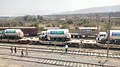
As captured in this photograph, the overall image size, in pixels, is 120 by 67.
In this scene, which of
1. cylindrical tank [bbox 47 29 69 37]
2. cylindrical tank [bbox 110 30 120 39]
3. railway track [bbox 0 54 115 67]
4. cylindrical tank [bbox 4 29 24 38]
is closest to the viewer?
railway track [bbox 0 54 115 67]

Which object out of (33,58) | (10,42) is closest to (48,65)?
(33,58)

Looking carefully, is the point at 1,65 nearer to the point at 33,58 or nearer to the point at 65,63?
the point at 33,58

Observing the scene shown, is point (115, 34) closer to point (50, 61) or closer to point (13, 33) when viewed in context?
point (50, 61)

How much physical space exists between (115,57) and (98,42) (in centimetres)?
989

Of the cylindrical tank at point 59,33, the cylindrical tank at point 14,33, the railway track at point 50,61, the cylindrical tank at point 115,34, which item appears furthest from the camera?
the cylindrical tank at point 14,33

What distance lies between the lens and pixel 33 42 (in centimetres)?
3956

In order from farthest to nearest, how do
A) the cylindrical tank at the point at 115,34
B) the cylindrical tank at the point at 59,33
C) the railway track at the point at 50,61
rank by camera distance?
the cylindrical tank at the point at 59,33 < the cylindrical tank at the point at 115,34 < the railway track at the point at 50,61

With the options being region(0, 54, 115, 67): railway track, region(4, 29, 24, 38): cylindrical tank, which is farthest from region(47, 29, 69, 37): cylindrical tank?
region(0, 54, 115, 67): railway track

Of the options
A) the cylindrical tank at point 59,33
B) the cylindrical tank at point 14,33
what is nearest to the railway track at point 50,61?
the cylindrical tank at point 59,33

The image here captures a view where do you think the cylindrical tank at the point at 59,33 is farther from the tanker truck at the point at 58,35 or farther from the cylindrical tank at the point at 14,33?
the cylindrical tank at the point at 14,33

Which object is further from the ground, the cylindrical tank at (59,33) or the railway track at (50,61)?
the cylindrical tank at (59,33)

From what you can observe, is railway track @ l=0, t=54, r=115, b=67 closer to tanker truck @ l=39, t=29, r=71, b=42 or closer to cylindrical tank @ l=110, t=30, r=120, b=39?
tanker truck @ l=39, t=29, r=71, b=42

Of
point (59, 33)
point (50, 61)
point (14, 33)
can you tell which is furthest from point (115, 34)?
point (14, 33)

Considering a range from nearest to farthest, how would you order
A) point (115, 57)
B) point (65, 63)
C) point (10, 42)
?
point (65, 63)
point (115, 57)
point (10, 42)
